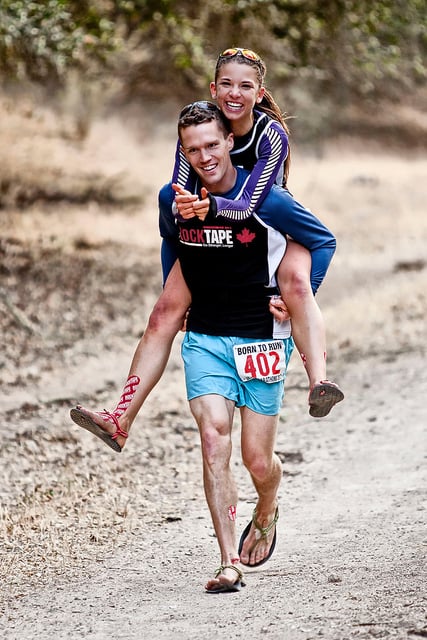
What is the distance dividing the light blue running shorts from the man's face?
27.7 inches

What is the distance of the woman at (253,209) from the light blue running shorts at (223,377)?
7.0 inches

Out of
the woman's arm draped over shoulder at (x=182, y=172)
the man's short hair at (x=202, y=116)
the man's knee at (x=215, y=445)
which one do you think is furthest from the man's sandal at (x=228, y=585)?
the man's short hair at (x=202, y=116)

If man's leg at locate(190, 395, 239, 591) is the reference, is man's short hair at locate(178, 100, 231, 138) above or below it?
above

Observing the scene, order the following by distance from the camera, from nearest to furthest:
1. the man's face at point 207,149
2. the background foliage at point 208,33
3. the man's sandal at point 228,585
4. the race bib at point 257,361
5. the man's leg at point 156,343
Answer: the man's face at point 207,149, the man's sandal at point 228,585, the race bib at point 257,361, the man's leg at point 156,343, the background foliage at point 208,33

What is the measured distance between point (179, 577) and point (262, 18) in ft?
31.5

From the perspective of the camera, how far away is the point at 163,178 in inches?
766

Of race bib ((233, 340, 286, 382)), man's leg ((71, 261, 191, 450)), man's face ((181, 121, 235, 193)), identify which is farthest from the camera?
man's leg ((71, 261, 191, 450))

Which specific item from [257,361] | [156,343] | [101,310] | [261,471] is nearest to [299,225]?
[257,361]

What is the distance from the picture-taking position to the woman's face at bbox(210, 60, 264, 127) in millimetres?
4570

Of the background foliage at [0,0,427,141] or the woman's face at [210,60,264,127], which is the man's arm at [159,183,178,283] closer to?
the woman's face at [210,60,264,127]

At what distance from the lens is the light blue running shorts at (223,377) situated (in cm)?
462

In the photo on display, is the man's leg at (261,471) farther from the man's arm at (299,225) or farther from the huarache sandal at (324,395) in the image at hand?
the man's arm at (299,225)

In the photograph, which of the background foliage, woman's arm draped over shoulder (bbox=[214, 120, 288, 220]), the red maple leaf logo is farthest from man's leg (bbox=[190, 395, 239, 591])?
the background foliage

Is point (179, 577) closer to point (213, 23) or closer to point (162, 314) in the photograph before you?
point (162, 314)
